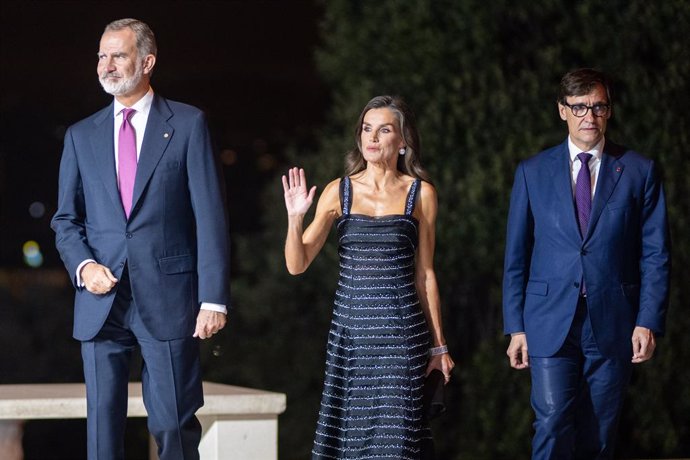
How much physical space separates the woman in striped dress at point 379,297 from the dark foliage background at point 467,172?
2.94 metres

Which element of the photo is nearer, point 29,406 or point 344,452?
point 344,452

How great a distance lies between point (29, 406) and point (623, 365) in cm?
246

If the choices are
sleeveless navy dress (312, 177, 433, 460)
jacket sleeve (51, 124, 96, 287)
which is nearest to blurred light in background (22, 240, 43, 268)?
jacket sleeve (51, 124, 96, 287)

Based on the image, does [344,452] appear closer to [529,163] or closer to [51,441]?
[529,163]

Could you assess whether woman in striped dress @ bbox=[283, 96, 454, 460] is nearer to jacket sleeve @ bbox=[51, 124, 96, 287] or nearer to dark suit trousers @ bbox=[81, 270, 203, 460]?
dark suit trousers @ bbox=[81, 270, 203, 460]

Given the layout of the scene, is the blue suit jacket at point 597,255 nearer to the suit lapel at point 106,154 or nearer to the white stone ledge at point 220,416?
the white stone ledge at point 220,416

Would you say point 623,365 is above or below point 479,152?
below

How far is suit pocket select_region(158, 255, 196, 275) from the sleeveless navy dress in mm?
563

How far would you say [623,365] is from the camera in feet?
15.8

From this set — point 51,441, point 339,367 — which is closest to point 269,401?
point 339,367

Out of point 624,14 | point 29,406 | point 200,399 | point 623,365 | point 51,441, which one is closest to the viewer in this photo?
point 200,399

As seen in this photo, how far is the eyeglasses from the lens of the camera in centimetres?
478

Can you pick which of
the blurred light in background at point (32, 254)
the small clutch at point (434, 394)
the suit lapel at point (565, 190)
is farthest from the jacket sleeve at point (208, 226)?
the blurred light in background at point (32, 254)

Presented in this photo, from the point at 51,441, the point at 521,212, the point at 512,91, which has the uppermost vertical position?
the point at 512,91
